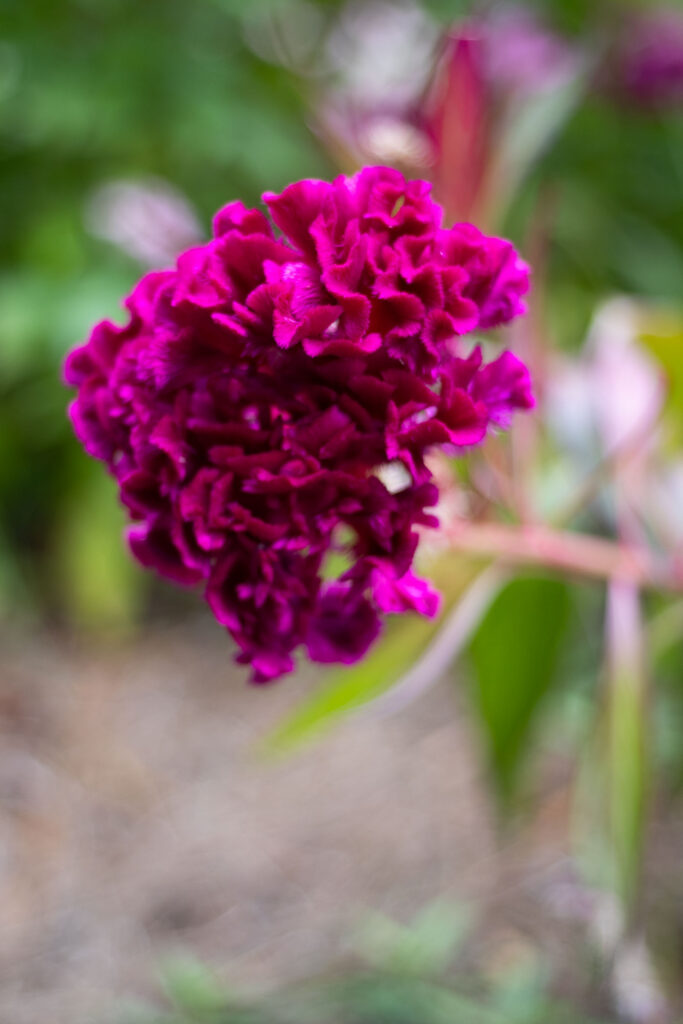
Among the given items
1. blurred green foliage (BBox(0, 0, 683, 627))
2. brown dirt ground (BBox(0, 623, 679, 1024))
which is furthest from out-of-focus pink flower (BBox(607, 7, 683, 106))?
brown dirt ground (BBox(0, 623, 679, 1024))

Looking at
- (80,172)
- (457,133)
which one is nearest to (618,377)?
(457,133)

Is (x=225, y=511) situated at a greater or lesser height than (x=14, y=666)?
greater

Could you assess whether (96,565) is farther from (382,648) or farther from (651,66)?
(651,66)

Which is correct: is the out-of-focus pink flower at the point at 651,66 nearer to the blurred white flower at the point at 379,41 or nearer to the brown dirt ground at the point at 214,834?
the blurred white flower at the point at 379,41

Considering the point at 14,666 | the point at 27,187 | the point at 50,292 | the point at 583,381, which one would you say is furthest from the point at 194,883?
the point at 27,187

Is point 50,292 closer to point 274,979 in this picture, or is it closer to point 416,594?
point 274,979

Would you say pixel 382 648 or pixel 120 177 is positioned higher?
pixel 120 177

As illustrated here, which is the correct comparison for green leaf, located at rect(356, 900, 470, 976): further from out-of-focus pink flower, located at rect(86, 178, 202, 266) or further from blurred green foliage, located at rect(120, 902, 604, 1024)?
out-of-focus pink flower, located at rect(86, 178, 202, 266)
